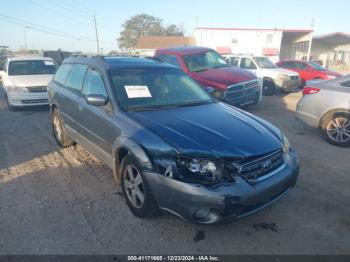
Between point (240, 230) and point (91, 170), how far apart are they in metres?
2.58

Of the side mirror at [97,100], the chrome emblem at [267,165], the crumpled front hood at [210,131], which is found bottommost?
the chrome emblem at [267,165]

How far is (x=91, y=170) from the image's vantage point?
4512 millimetres

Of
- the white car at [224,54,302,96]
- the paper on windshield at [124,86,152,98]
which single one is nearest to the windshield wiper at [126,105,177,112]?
the paper on windshield at [124,86,152,98]

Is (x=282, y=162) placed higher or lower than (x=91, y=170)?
higher

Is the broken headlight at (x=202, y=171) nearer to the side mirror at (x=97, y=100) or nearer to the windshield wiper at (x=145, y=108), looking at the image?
the windshield wiper at (x=145, y=108)

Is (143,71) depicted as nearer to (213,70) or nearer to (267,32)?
(213,70)

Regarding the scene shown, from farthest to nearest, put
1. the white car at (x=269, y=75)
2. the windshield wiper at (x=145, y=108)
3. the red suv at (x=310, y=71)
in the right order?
the red suv at (x=310, y=71) → the white car at (x=269, y=75) → the windshield wiper at (x=145, y=108)

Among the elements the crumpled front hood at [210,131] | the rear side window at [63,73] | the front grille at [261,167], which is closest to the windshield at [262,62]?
the rear side window at [63,73]

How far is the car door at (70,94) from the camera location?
14.7ft

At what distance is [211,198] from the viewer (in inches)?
98.1

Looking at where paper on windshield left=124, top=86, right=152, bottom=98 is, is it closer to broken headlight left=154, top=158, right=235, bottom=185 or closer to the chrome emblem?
broken headlight left=154, top=158, right=235, bottom=185

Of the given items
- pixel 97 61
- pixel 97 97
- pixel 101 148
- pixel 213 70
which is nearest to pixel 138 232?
pixel 101 148

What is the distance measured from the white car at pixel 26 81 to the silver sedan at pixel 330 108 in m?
7.51

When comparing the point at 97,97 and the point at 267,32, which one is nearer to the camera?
the point at 97,97
